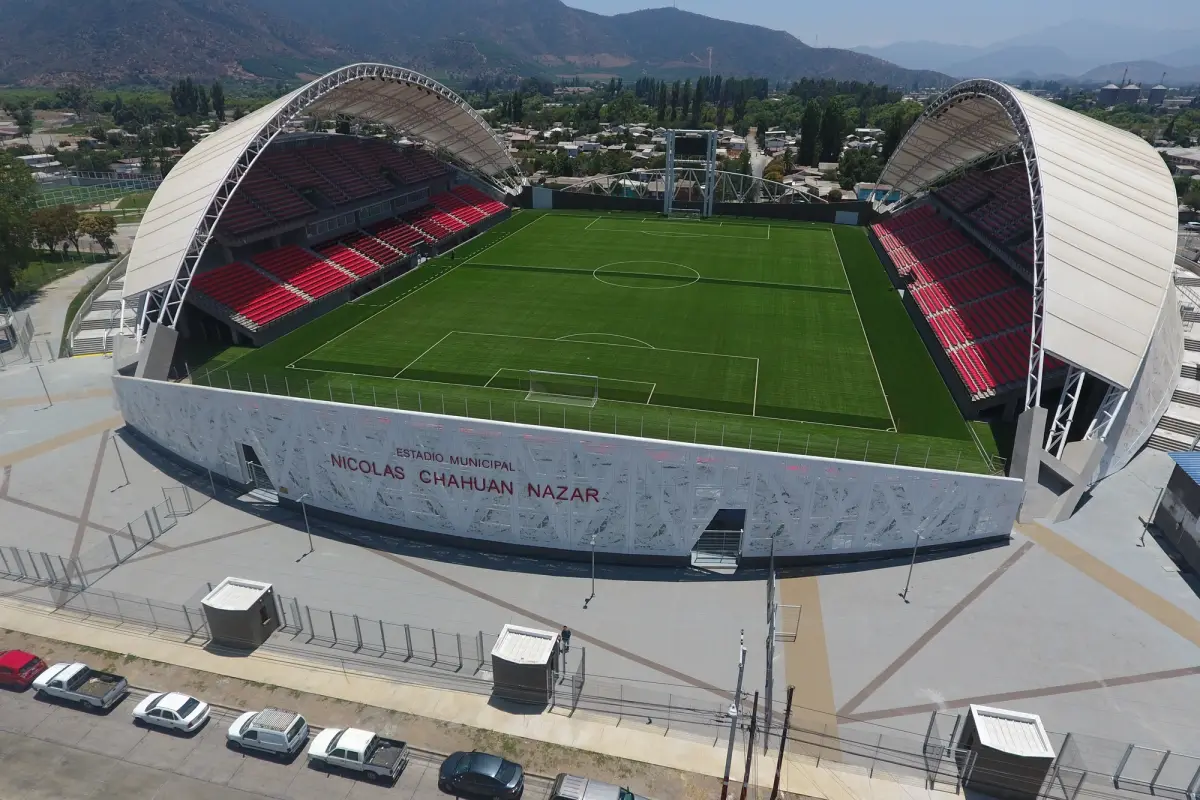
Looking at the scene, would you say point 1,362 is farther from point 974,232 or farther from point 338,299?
point 974,232

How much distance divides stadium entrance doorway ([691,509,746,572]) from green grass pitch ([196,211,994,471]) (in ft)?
9.03

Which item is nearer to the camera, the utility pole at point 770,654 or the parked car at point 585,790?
the parked car at point 585,790

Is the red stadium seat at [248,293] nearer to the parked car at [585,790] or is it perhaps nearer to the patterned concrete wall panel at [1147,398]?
the parked car at [585,790]

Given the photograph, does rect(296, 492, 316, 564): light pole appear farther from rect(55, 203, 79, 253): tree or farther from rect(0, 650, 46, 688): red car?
rect(55, 203, 79, 253): tree

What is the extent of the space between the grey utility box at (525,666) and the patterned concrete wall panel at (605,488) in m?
5.75

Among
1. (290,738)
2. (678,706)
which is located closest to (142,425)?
(290,738)

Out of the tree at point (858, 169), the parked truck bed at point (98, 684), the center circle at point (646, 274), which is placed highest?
the tree at point (858, 169)

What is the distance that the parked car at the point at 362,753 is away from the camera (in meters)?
16.2

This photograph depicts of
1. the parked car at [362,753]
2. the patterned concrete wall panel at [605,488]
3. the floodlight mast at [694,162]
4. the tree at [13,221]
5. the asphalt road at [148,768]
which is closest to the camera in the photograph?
the asphalt road at [148,768]

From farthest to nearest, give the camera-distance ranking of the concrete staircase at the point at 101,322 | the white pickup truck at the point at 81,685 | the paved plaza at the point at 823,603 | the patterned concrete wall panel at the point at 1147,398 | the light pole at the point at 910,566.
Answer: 1. the concrete staircase at the point at 101,322
2. the patterned concrete wall panel at the point at 1147,398
3. the light pole at the point at 910,566
4. the paved plaza at the point at 823,603
5. the white pickup truck at the point at 81,685

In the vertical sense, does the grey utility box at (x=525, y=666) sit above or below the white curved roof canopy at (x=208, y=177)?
below

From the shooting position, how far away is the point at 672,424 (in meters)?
26.6

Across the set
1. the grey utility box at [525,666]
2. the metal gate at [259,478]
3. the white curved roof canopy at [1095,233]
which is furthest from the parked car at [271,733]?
the white curved roof canopy at [1095,233]

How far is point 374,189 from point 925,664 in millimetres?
57250
